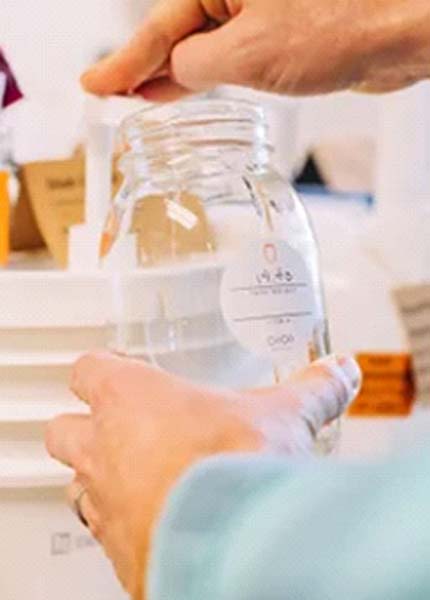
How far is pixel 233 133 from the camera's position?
493mm

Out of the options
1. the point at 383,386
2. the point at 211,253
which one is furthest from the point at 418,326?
the point at 211,253

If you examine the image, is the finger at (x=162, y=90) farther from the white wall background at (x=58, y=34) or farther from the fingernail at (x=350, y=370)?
the white wall background at (x=58, y=34)

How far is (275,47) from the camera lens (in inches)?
23.4

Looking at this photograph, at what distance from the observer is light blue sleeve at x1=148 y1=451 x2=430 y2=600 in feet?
0.84

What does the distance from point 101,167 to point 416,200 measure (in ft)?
1.70

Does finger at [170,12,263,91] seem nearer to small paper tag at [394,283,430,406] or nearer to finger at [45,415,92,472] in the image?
finger at [45,415,92,472]

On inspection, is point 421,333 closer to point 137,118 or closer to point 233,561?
point 137,118

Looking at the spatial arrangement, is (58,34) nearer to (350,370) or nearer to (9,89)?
(9,89)

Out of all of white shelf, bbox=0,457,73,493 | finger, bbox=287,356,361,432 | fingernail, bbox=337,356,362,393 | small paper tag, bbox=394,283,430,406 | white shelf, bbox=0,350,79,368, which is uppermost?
finger, bbox=287,356,361,432

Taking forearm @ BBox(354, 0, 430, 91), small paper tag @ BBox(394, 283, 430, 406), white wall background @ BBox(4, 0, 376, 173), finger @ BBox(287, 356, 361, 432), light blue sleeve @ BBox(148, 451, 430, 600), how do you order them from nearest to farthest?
light blue sleeve @ BBox(148, 451, 430, 600) < finger @ BBox(287, 356, 361, 432) < forearm @ BBox(354, 0, 430, 91) < small paper tag @ BBox(394, 283, 430, 406) < white wall background @ BBox(4, 0, 376, 173)

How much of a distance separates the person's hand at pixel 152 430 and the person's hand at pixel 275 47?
247mm

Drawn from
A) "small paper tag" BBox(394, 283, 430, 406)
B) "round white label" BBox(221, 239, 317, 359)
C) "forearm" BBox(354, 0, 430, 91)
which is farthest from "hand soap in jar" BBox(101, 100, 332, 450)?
"small paper tag" BBox(394, 283, 430, 406)

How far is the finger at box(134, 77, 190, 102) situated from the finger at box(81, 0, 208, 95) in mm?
11

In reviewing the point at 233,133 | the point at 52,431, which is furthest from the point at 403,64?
the point at 52,431
